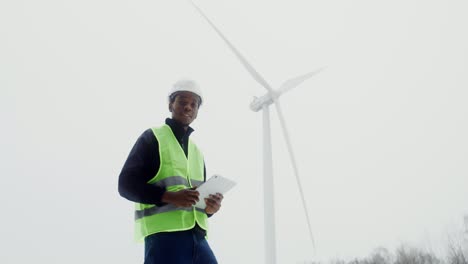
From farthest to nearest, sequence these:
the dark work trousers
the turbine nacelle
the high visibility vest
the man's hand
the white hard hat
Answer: the turbine nacelle
the white hard hat
the man's hand
the high visibility vest
the dark work trousers

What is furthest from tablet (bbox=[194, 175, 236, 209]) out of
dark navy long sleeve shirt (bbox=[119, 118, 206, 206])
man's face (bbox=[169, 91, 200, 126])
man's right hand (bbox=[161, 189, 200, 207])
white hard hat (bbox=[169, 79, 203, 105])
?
white hard hat (bbox=[169, 79, 203, 105])

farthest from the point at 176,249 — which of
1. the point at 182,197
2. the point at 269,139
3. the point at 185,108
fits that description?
the point at 269,139

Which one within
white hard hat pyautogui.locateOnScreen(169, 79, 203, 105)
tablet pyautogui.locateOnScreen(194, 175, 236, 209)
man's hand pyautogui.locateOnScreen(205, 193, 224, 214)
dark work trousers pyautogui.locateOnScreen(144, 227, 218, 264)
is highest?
white hard hat pyautogui.locateOnScreen(169, 79, 203, 105)

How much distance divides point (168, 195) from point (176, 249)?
429 mm

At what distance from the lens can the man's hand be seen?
12.0 ft

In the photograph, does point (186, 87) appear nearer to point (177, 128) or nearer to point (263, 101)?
point (177, 128)

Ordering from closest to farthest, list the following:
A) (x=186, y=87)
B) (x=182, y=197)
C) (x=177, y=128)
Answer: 1. (x=182, y=197)
2. (x=177, y=128)
3. (x=186, y=87)

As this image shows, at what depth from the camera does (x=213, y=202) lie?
144 inches

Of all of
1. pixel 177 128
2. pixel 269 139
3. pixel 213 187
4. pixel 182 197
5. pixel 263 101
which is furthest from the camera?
pixel 263 101

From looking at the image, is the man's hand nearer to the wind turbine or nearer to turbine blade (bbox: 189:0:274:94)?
the wind turbine

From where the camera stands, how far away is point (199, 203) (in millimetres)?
3619

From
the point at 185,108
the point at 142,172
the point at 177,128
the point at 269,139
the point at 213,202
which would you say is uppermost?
the point at 269,139

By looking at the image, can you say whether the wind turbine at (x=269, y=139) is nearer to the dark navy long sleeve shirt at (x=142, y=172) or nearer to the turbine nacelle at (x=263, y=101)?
the turbine nacelle at (x=263, y=101)

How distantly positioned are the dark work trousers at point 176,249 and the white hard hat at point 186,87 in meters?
1.33
